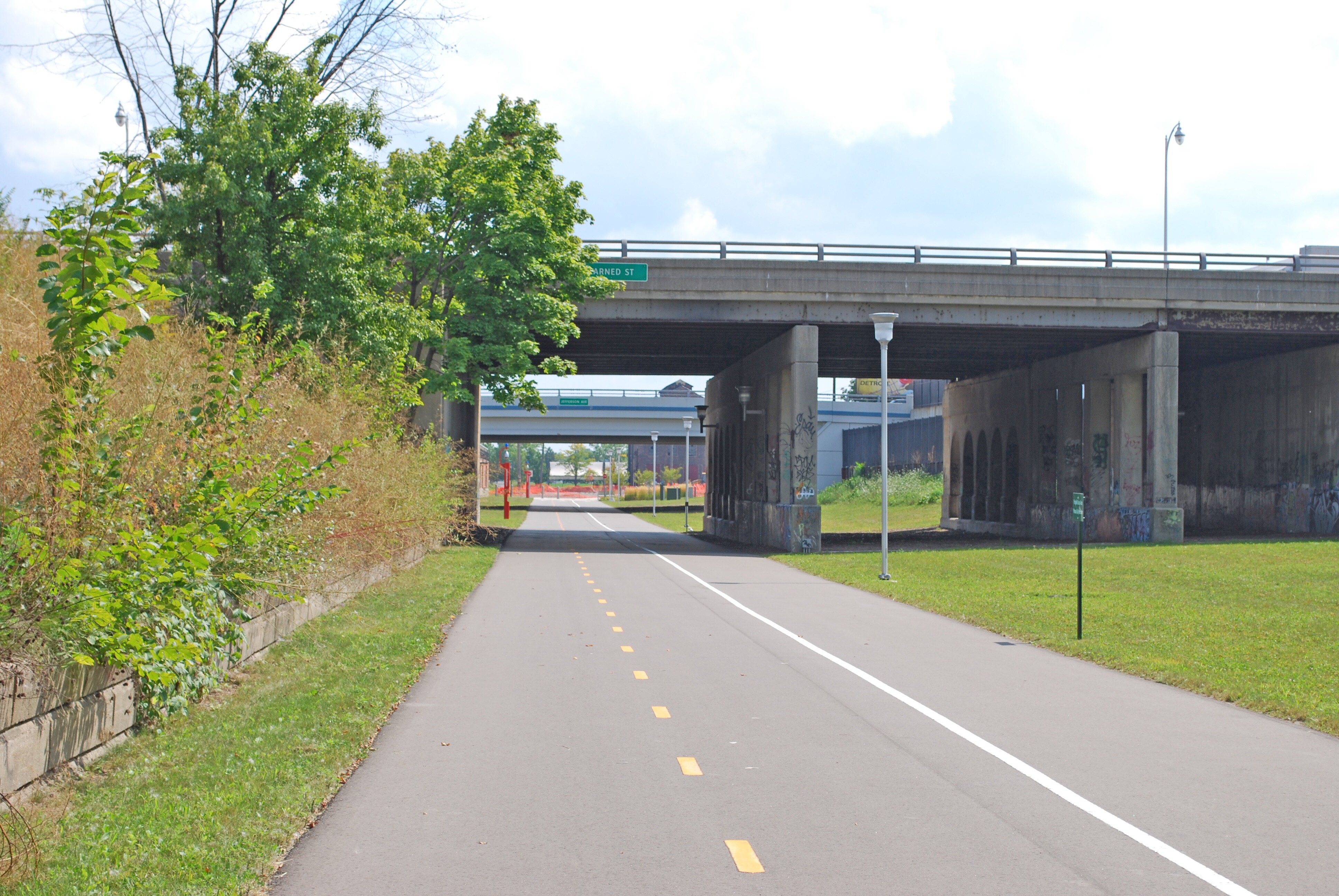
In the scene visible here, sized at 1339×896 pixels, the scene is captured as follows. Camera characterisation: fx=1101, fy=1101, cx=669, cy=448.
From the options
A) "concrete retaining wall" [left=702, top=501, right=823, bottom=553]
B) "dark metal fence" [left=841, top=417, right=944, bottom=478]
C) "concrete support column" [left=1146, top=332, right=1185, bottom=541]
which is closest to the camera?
"concrete retaining wall" [left=702, top=501, right=823, bottom=553]

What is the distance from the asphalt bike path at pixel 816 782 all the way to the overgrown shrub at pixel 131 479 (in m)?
1.74

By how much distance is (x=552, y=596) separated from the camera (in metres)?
18.5

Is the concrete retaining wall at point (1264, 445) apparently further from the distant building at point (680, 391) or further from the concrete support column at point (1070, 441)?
the distant building at point (680, 391)

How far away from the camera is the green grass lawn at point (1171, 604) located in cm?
1075

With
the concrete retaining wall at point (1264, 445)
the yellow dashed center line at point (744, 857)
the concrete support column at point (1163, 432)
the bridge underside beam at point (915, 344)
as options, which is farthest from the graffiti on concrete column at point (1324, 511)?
the yellow dashed center line at point (744, 857)

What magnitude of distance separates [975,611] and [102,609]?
12.7 meters

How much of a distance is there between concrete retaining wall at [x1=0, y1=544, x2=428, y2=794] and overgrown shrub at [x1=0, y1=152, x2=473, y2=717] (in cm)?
16

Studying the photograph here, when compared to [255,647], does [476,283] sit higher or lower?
higher

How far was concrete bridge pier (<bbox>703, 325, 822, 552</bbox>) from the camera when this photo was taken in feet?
102

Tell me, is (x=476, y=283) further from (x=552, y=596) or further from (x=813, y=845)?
(x=813, y=845)

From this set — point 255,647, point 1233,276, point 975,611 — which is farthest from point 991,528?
point 255,647

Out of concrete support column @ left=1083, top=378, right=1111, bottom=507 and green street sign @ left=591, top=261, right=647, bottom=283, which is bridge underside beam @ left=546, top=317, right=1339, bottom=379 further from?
green street sign @ left=591, top=261, right=647, bottom=283

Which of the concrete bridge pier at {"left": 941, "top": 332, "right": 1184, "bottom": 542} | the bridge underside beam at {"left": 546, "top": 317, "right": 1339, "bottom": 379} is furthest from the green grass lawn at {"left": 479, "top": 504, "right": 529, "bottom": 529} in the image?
the concrete bridge pier at {"left": 941, "top": 332, "right": 1184, "bottom": 542}

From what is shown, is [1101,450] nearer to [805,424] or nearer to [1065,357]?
[1065,357]
